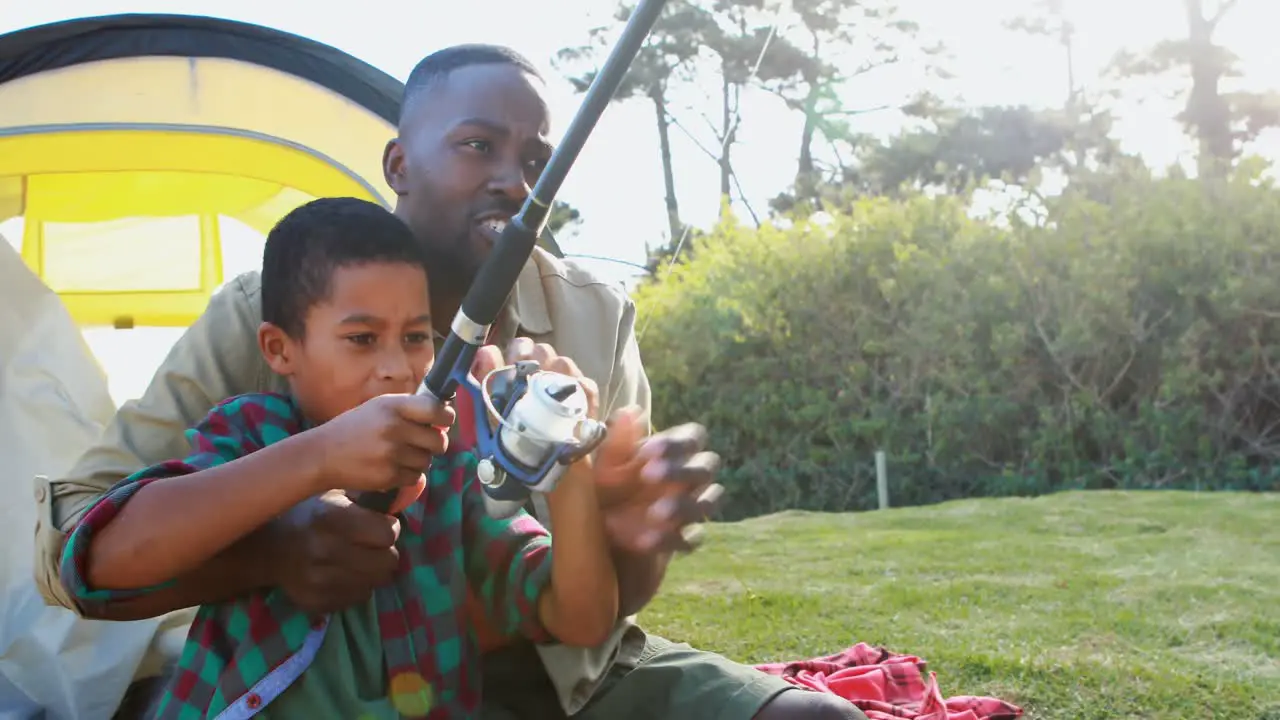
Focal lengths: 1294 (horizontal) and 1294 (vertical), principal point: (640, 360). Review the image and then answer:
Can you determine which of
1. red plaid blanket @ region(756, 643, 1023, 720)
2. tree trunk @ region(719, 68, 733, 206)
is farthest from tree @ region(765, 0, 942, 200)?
red plaid blanket @ region(756, 643, 1023, 720)

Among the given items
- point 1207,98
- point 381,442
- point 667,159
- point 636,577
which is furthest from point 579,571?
point 1207,98

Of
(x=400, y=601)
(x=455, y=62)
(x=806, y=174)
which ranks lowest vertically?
(x=400, y=601)

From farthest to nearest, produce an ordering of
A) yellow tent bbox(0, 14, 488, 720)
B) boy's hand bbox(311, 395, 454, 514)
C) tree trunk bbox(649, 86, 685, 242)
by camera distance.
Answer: tree trunk bbox(649, 86, 685, 242)
yellow tent bbox(0, 14, 488, 720)
boy's hand bbox(311, 395, 454, 514)

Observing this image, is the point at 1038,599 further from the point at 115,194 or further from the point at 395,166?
the point at 115,194

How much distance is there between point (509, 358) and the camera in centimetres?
138

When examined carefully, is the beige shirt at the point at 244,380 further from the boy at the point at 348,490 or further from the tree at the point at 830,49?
the tree at the point at 830,49

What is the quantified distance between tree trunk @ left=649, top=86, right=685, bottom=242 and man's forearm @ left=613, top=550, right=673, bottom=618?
2.08m

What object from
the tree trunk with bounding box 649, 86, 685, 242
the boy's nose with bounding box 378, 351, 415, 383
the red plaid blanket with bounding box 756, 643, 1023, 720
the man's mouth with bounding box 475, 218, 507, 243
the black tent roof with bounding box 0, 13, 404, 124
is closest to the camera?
the boy's nose with bounding box 378, 351, 415, 383

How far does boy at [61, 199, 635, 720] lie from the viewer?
4.60 ft

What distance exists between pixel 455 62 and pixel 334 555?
3.17 ft

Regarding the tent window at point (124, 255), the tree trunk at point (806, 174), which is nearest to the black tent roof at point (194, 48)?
the tent window at point (124, 255)

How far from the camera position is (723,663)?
5.96 ft

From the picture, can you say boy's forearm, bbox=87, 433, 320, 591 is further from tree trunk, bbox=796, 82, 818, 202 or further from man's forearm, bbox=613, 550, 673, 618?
tree trunk, bbox=796, 82, 818, 202

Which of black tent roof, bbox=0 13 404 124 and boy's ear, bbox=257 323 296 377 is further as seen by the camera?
black tent roof, bbox=0 13 404 124
